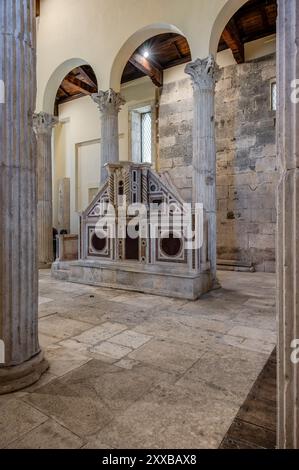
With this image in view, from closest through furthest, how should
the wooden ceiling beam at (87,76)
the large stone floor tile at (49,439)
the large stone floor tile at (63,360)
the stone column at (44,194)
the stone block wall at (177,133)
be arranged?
the large stone floor tile at (49,439) → the large stone floor tile at (63,360) → the stone column at (44,194) → the stone block wall at (177,133) → the wooden ceiling beam at (87,76)

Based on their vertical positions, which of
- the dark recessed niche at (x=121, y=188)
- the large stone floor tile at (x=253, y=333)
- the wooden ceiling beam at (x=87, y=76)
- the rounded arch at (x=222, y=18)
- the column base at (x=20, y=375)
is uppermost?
the wooden ceiling beam at (x=87, y=76)

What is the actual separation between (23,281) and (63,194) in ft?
34.1

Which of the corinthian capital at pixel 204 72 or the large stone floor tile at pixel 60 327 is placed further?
the corinthian capital at pixel 204 72

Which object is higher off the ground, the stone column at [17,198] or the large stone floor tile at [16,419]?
the stone column at [17,198]

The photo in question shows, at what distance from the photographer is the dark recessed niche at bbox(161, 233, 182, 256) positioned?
4906 millimetres

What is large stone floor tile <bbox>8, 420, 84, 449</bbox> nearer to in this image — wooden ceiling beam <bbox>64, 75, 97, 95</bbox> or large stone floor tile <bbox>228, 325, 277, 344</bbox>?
large stone floor tile <bbox>228, 325, 277, 344</bbox>

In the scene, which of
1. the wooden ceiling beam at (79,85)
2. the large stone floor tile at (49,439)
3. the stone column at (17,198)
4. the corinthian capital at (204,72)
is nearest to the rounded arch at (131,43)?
the corinthian capital at (204,72)

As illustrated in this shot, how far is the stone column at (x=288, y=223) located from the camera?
113cm

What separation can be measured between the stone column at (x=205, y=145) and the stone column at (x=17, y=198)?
3.72 metres

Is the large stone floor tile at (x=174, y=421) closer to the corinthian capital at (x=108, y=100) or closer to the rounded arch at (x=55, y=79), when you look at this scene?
the corinthian capital at (x=108, y=100)

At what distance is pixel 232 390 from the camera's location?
2.02 m

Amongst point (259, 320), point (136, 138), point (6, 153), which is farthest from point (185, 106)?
point (6, 153)

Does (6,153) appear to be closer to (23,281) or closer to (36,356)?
(23,281)

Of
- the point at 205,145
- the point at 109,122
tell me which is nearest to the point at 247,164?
the point at 205,145
